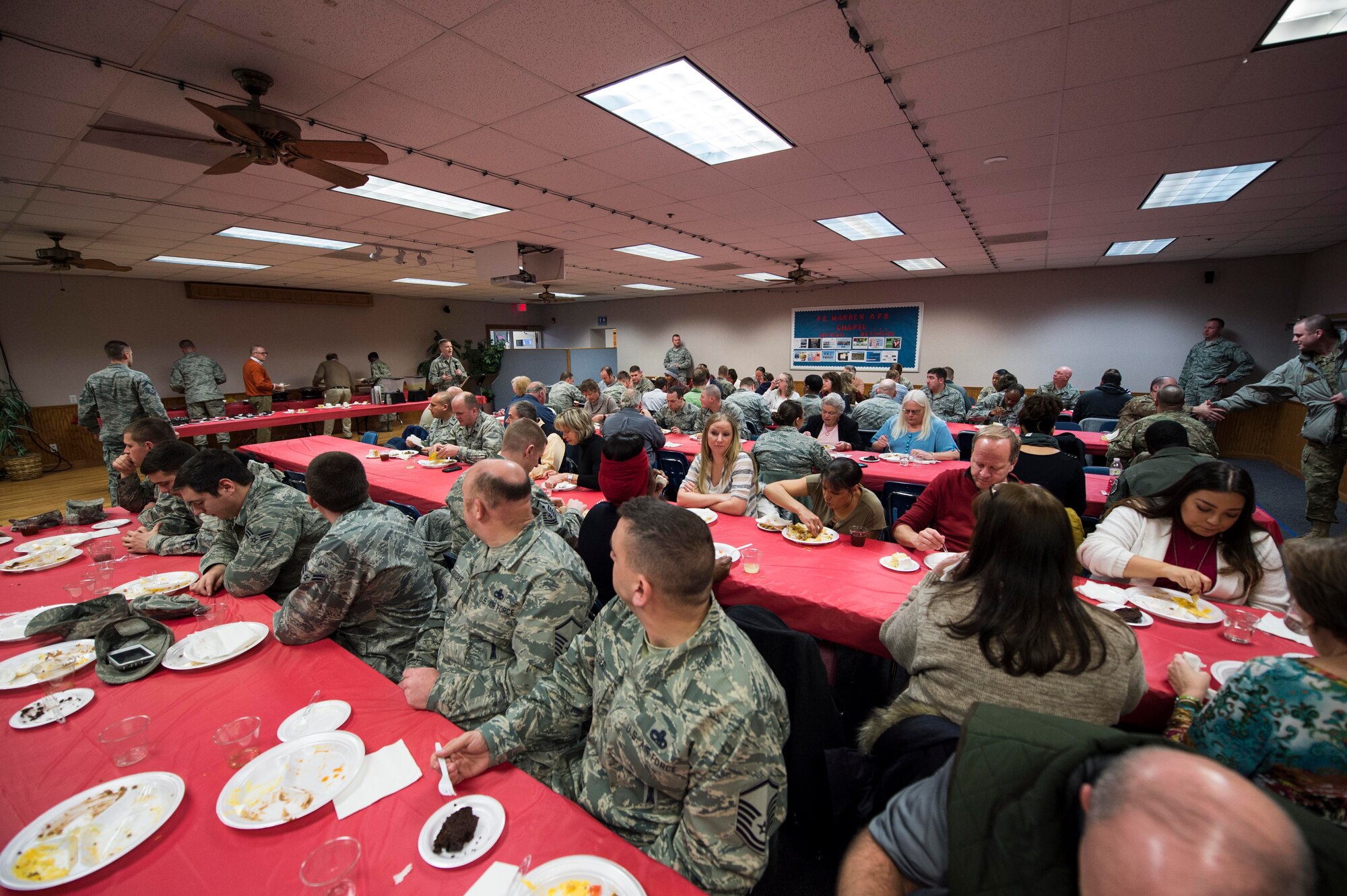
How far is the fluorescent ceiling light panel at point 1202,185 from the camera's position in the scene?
14.6 feet

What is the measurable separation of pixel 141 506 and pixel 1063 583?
552 cm

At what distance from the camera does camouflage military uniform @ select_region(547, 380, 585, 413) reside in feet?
26.0

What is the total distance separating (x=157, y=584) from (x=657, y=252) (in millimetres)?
7483

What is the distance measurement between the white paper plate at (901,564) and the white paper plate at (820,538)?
0.99 ft

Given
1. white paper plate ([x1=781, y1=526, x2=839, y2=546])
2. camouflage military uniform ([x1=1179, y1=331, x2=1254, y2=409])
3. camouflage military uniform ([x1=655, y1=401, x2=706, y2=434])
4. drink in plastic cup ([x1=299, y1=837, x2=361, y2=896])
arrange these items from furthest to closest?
1. camouflage military uniform ([x1=1179, y1=331, x2=1254, y2=409])
2. camouflage military uniform ([x1=655, y1=401, x2=706, y2=434])
3. white paper plate ([x1=781, y1=526, x2=839, y2=546])
4. drink in plastic cup ([x1=299, y1=837, x2=361, y2=896])

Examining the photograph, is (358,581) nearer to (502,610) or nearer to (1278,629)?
(502,610)

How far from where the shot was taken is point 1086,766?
2.65 ft

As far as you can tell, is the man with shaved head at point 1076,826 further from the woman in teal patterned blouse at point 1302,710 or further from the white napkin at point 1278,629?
the white napkin at point 1278,629

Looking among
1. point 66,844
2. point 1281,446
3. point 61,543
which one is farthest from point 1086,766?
point 1281,446

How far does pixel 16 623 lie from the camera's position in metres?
2.11

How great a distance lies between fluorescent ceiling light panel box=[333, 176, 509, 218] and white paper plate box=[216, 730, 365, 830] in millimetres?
4775

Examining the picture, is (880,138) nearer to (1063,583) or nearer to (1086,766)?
(1063,583)

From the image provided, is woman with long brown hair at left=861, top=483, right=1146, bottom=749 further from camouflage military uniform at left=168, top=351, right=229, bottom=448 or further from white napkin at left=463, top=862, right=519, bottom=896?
camouflage military uniform at left=168, top=351, right=229, bottom=448

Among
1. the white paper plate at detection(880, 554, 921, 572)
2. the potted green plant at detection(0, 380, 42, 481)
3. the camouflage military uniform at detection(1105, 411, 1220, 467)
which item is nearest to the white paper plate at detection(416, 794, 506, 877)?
the white paper plate at detection(880, 554, 921, 572)
